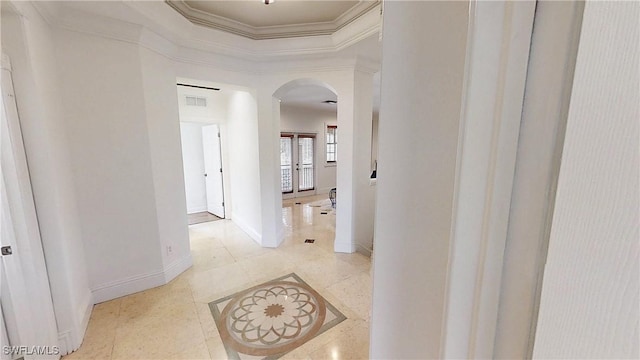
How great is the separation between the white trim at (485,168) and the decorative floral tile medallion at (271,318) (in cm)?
181

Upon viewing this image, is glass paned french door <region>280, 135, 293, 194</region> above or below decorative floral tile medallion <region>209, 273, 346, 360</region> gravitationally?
above

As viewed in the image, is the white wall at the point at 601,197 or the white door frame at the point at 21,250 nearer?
the white wall at the point at 601,197

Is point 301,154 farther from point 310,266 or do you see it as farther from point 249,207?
point 310,266

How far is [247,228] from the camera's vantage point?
4246mm

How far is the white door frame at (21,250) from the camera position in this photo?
149 cm

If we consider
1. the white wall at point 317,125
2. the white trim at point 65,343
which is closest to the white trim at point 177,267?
the white trim at point 65,343

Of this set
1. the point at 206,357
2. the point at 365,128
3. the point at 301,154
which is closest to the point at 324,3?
the point at 365,128

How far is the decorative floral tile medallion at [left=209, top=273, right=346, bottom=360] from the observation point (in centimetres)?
192

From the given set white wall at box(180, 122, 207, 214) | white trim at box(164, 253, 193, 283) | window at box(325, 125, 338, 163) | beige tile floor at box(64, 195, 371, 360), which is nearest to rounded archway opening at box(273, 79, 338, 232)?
window at box(325, 125, 338, 163)

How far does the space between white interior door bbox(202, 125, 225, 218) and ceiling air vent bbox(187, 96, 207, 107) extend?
48cm

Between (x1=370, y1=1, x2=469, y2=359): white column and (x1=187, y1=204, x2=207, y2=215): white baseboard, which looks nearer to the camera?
(x1=370, y1=1, x2=469, y2=359): white column

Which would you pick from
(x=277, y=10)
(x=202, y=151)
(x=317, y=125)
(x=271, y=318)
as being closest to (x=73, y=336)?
(x=271, y=318)

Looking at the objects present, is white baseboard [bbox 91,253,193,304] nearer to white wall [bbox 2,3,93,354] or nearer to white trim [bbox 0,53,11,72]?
white wall [bbox 2,3,93,354]

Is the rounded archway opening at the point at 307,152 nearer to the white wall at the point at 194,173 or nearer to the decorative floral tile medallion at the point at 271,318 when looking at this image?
the white wall at the point at 194,173
